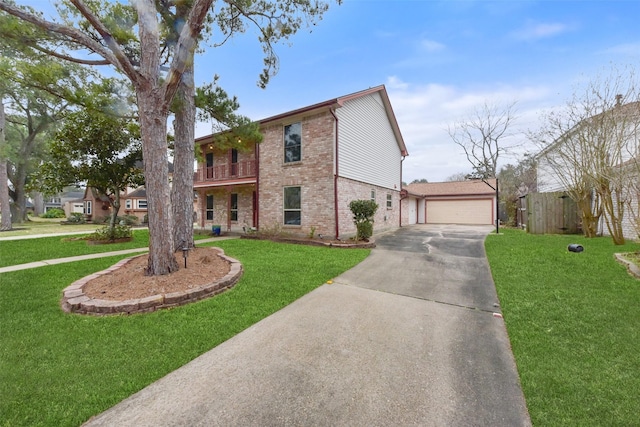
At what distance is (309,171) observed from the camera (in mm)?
11484

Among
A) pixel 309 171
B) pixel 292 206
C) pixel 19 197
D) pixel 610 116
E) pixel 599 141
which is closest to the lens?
pixel 610 116

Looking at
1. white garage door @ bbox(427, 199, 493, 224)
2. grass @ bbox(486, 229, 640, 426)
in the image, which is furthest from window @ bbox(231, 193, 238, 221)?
white garage door @ bbox(427, 199, 493, 224)

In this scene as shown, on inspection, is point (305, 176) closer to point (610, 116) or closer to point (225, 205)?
point (225, 205)

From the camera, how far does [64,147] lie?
981 cm

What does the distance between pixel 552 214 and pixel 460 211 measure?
10.4 meters

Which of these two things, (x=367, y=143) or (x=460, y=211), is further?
(x=460, y=211)

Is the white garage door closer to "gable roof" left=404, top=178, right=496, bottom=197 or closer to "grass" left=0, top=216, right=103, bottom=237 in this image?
"gable roof" left=404, top=178, right=496, bottom=197

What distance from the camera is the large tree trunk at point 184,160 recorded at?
7.46m

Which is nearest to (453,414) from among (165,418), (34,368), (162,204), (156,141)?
(165,418)

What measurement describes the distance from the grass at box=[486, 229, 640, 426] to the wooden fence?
742 centimetres

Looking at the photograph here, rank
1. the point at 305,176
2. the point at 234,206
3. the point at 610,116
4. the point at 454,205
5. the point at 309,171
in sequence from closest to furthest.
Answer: the point at 610,116, the point at 309,171, the point at 305,176, the point at 234,206, the point at 454,205

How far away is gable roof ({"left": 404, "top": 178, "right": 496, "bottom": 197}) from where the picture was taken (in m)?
22.5

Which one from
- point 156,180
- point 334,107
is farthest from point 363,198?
point 156,180

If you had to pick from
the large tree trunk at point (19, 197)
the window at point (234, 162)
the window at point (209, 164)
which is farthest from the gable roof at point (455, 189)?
the large tree trunk at point (19, 197)
